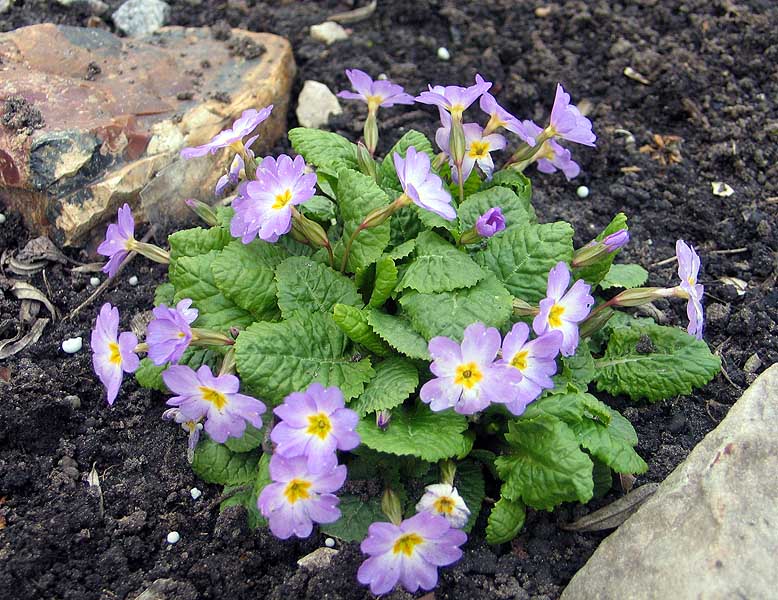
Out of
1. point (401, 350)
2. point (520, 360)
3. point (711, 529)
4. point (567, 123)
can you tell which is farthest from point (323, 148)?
point (711, 529)

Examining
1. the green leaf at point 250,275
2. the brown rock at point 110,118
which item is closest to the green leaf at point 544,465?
the green leaf at point 250,275

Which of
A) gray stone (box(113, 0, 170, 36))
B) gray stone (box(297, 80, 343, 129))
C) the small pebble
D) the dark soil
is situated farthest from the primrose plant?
gray stone (box(113, 0, 170, 36))

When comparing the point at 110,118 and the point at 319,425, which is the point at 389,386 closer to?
the point at 319,425

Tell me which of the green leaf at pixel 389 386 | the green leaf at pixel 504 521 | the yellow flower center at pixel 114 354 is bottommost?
the green leaf at pixel 504 521

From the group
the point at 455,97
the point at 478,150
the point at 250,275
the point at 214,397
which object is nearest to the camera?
the point at 214,397

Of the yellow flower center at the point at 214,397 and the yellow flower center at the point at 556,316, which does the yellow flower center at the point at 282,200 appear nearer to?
Answer: the yellow flower center at the point at 214,397
